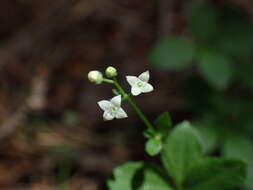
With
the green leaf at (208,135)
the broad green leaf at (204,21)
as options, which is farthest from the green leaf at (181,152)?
the broad green leaf at (204,21)

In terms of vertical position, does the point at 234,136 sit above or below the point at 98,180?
below

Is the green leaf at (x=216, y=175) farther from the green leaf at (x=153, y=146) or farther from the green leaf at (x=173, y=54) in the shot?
the green leaf at (x=173, y=54)

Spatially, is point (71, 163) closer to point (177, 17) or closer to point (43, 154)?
point (43, 154)

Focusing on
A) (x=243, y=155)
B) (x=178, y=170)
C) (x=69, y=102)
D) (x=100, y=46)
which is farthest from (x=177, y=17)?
(x=178, y=170)

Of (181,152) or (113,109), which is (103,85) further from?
(113,109)

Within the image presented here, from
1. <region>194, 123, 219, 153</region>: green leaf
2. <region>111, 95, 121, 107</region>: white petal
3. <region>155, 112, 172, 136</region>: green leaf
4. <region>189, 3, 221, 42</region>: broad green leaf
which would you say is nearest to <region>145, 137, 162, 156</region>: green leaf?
<region>155, 112, 172, 136</region>: green leaf

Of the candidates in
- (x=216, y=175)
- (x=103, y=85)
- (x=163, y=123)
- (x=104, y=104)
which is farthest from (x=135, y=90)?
(x=103, y=85)
